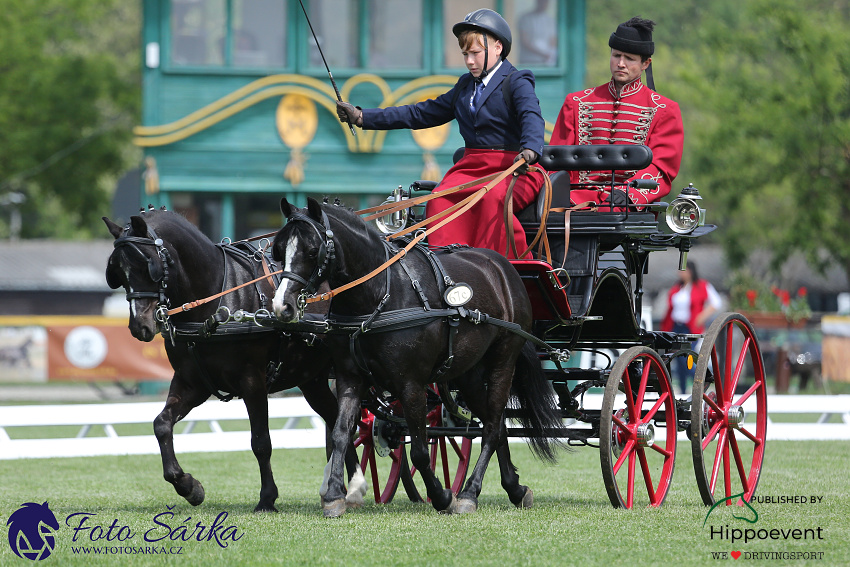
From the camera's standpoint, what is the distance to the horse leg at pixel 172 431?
309 inches

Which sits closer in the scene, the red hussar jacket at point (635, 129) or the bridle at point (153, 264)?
the bridle at point (153, 264)

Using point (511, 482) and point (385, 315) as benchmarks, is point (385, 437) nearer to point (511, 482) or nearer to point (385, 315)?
point (511, 482)

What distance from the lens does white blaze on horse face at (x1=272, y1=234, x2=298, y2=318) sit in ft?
21.9

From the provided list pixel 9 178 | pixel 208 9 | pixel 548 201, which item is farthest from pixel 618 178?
pixel 9 178

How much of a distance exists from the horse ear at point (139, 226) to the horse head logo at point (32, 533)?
171cm

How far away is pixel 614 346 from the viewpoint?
30.0ft

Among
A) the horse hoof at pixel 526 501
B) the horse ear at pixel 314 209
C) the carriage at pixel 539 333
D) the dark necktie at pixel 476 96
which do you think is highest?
the dark necktie at pixel 476 96

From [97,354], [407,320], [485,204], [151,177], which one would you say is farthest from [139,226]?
[97,354]

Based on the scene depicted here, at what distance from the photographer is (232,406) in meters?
13.9

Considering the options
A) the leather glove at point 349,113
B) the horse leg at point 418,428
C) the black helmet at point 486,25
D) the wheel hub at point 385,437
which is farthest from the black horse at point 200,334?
Answer: the black helmet at point 486,25

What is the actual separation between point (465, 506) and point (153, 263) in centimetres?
236

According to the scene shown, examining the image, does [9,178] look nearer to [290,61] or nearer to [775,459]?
[290,61]

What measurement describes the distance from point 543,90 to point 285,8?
4.19 meters

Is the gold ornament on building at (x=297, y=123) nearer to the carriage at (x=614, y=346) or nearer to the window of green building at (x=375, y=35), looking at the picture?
the window of green building at (x=375, y=35)
